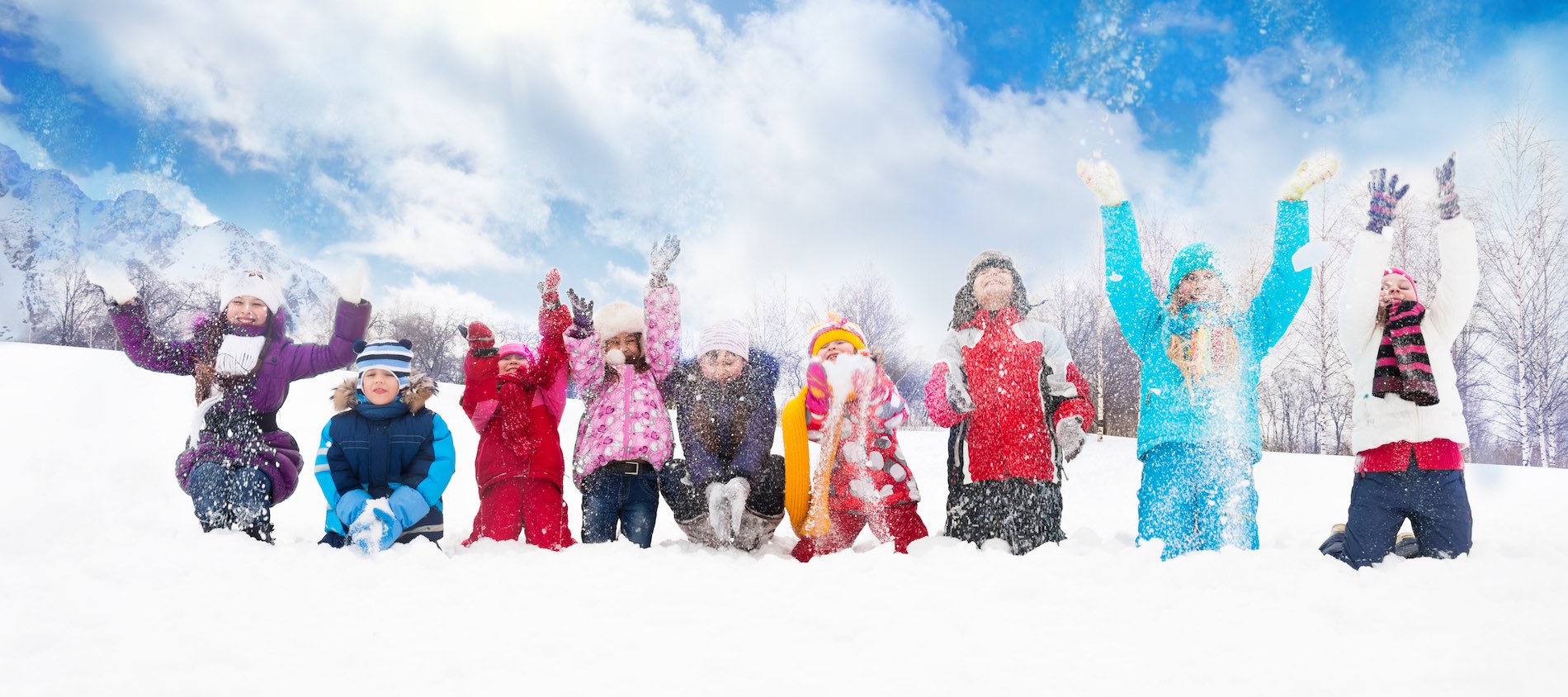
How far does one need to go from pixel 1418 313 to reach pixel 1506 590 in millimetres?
1642

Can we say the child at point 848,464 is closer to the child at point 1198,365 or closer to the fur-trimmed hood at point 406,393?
the child at point 1198,365

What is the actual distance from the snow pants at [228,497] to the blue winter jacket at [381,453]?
36 centimetres

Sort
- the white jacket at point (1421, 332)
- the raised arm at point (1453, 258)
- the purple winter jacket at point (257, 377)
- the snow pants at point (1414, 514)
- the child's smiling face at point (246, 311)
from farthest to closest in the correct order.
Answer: the child's smiling face at point (246, 311) < the purple winter jacket at point (257, 377) < the raised arm at point (1453, 258) < the white jacket at point (1421, 332) < the snow pants at point (1414, 514)

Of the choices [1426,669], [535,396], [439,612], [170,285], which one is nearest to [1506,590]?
[1426,669]

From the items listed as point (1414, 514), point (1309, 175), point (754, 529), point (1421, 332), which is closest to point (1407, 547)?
point (1414, 514)

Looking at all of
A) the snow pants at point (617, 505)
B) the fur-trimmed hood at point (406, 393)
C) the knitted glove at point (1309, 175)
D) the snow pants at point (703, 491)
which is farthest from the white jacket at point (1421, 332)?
the fur-trimmed hood at point (406, 393)

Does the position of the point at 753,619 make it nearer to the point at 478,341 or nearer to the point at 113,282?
the point at 478,341

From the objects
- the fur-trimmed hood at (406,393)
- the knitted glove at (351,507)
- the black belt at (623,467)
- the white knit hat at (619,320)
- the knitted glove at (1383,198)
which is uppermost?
the knitted glove at (1383,198)

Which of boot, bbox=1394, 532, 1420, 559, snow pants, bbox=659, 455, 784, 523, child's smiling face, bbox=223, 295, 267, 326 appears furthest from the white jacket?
child's smiling face, bbox=223, 295, 267, 326

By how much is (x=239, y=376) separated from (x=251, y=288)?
0.59m

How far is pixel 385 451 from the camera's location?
490 cm

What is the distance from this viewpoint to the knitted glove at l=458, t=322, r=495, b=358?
5281 mm

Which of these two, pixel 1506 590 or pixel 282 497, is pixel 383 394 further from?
pixel 1506 590

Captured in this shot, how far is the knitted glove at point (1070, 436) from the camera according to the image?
443 cm
